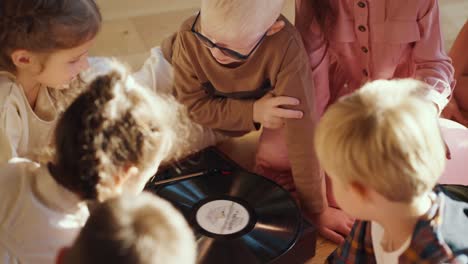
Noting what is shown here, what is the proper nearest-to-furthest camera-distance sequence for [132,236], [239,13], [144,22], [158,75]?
1. [132,236]
2. [239,13]
3. [158,75]
4. [144,22]

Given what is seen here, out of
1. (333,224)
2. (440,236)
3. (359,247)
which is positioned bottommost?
(333,224)

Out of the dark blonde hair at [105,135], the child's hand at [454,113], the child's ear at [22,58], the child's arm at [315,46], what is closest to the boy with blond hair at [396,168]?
the dark blonde hair at [105,135]

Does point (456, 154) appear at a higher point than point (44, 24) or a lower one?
lower

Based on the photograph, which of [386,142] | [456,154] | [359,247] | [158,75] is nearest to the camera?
[386,142]

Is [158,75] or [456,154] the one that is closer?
[456,154]

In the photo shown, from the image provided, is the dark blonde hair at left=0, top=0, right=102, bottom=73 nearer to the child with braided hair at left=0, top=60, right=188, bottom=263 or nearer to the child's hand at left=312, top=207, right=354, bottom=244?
the child with braided hair at left=0, top=60, right=188, bottom=263

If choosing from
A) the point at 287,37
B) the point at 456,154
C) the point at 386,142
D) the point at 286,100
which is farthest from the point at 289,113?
the point at 386,142

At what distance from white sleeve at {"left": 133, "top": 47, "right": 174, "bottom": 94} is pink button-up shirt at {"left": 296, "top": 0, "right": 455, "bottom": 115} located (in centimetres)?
37

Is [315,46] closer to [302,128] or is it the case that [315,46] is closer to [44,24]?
[302,128]

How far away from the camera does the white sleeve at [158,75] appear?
1488mm

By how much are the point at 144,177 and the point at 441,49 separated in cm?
73

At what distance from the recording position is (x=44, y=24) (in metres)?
1.09

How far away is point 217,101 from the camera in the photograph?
4.34 ft

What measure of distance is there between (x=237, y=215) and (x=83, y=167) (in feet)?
1.40
